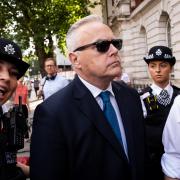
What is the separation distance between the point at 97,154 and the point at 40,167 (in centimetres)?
36

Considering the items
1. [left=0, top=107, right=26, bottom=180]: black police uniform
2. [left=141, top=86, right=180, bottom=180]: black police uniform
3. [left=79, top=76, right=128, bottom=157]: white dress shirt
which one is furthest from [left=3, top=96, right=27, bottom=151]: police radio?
[left=141, top=86, right=180, bottom=180]: black police uniform

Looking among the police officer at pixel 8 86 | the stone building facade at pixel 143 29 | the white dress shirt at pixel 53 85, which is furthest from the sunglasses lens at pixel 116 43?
the stone building facade at pixel 143 29

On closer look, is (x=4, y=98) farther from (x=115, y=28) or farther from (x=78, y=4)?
(x=115, y=28)

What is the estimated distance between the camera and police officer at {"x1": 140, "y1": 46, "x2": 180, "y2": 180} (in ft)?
10.8

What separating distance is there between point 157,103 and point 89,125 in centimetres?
155

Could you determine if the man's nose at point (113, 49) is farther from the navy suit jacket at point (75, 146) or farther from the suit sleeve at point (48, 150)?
the suit sleeve at point (48, 150)

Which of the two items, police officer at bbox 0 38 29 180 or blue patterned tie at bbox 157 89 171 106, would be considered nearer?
police officer at bbox 0 38 29 180

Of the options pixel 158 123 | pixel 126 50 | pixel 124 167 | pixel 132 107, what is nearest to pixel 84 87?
pixel 132 107

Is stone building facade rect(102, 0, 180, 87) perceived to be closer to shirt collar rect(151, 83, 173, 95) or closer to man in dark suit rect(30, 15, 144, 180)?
shirt collar rect(151, 83, 173, 95)

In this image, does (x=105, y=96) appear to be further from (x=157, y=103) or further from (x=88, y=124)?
(x=157, y=103)

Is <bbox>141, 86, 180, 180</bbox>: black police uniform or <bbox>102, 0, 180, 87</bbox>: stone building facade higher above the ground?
<bbox>102, 0, 180, 87</bbox>: stone building facade

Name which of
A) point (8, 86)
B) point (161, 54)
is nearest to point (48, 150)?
point (8, 86)

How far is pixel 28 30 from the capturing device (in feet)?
79.3

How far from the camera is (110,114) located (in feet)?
8.51
